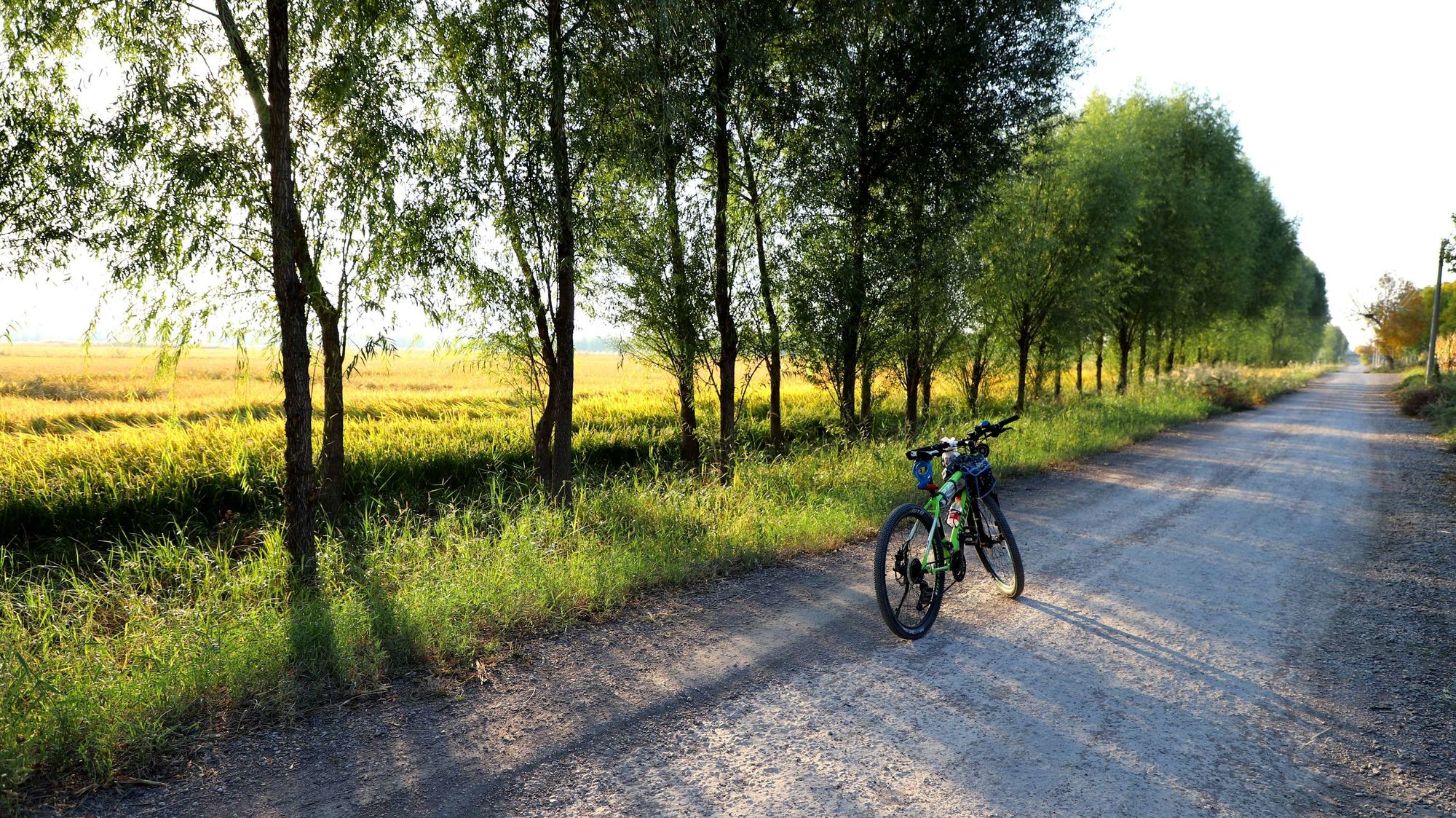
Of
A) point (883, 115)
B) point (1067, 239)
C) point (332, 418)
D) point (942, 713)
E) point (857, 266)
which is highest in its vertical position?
point (883, 115)

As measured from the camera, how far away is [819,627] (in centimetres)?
535

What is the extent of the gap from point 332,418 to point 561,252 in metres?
4.20

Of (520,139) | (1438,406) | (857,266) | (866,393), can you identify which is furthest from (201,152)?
(1438,406)

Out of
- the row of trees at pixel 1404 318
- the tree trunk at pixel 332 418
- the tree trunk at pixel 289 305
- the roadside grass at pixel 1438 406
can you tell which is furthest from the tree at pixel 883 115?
the row of trees at pixel 1404 318

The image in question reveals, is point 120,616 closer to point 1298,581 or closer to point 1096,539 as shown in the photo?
point 1096,539

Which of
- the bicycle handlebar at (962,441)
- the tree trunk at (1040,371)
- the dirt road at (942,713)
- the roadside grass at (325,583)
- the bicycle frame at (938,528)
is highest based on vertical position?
the tree trunk at (1040,371)

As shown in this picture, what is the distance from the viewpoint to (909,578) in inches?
206

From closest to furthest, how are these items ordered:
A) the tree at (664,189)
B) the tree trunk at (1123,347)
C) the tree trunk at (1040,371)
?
the tree at (664,189), the tree trunk at (1040,371), the tree trunk at (1123,347)

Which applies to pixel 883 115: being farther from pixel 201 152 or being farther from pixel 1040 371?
pixel 1040 371

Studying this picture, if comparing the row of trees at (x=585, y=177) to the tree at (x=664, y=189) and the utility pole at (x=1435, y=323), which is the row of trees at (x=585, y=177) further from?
the utility pole at (x=1435, y=323)

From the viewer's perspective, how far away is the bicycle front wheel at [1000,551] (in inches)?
231

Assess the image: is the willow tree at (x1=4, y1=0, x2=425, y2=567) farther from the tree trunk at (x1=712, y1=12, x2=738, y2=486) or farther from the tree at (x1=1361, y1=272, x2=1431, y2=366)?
the tree at (x1=1361, y1=272, x2=1431, y2=366)

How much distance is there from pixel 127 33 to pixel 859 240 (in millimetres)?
9072

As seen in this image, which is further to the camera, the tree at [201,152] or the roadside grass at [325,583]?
the tree at [201,152]
